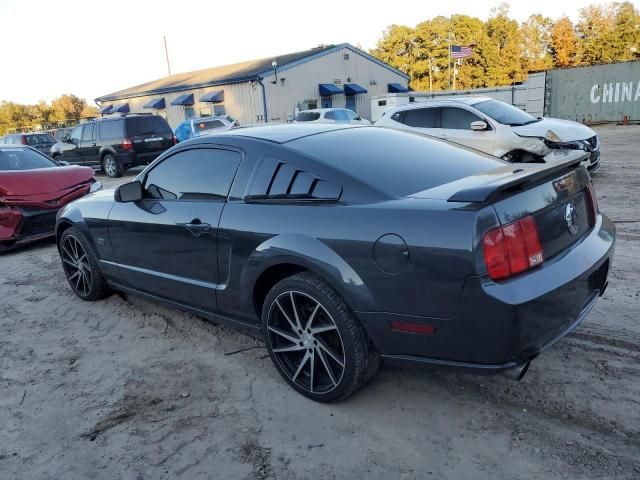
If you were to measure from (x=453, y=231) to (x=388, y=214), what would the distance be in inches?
13.7

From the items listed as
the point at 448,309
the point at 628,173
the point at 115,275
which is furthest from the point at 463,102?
Result: the point at 448,309

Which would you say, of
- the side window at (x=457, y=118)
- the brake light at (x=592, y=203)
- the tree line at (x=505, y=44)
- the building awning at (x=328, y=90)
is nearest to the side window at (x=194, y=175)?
the brake light at (x=592, y=203)

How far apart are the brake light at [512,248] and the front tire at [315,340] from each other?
779 millimetres

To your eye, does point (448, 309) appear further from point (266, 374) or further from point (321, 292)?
point (266, 374)

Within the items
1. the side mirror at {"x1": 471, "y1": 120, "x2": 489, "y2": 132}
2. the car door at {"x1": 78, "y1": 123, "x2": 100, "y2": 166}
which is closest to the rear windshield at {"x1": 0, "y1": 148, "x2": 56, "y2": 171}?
the side mirror at {"x1": 471, "y1": 120, "x2": 489, "y2": 132}

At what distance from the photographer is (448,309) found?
7.52 feet

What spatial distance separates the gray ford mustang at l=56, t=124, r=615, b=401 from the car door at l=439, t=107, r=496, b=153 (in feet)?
18.4

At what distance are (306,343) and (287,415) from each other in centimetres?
41

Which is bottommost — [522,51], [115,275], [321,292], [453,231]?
[115,275]

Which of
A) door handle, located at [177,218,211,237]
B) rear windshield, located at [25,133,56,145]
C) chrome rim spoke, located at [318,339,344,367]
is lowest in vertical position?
chrome rim spoke, located at [318,339,344,367]

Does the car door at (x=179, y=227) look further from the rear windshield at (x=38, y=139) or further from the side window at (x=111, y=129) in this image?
the rear windshield at (x=38, y=139)

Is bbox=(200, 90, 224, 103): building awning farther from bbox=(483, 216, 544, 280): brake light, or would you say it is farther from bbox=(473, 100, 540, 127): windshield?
bbox=(483, 216, 544, 280): brake light

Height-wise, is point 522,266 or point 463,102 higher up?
point 463,102

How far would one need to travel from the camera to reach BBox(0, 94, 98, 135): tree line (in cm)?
5541
